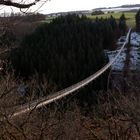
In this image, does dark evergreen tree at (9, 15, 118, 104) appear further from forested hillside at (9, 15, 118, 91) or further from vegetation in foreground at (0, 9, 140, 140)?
vegetation in foreground at (0, 9, 140, 140)

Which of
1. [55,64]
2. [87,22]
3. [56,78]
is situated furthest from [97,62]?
[87,22]

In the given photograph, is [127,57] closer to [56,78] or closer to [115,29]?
[115,29]

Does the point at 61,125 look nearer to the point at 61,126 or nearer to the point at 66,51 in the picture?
the point at 61,126

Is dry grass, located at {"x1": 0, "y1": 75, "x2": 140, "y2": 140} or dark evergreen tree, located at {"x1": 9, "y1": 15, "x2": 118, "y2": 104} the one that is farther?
dark evergreen tree, located at {"x1": 9, "y1": 15, "x2": 118, "y2": 104}

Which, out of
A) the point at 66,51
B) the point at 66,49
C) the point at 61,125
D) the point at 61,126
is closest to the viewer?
the point at 61,126

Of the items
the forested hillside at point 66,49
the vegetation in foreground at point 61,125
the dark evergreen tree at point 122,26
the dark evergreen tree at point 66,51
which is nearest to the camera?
the vegetation in foreground at point 61,125

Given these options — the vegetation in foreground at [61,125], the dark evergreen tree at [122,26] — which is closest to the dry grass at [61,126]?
the vegetation in foreground at [61,125]

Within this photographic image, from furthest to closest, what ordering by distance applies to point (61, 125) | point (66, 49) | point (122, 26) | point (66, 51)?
1. point (122, 26)
2. point (66, 49)
3. point (66, 51)
4. point (61, 125)

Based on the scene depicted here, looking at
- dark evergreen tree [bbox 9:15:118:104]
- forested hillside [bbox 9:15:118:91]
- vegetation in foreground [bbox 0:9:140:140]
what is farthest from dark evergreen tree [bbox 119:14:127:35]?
vegetation in foreground [bbox 0:9:140:140]

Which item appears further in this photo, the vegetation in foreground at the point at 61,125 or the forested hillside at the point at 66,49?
the forested hillside at the point at 66,49

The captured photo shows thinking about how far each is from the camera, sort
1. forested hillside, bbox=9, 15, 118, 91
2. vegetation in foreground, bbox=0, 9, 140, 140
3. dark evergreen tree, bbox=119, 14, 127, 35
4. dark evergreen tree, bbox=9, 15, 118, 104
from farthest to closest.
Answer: dark evergreen tree, bbox=119, 14, 127, 35
forested hillside, bbox=9, 15, 118, 91
dark evergreen tree, bbox=9, 15, 118, 104
vegetation in foreground, bbox=0, 9, 140, 140

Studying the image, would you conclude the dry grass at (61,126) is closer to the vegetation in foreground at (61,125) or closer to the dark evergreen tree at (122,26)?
the vegetation in foreground at (61,125)

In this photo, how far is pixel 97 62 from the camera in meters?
101

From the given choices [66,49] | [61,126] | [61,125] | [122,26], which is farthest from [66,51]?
[61,126]
